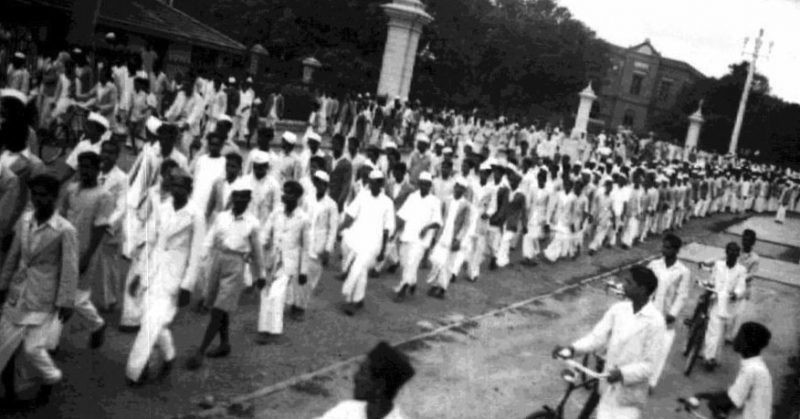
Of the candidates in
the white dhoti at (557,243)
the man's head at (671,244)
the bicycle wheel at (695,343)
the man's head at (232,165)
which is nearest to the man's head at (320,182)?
the man's head at (232,165)

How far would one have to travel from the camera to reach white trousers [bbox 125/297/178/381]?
5676 millimetres

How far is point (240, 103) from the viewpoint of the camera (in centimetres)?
1822

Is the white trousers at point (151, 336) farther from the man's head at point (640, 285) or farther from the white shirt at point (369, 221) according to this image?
the man's head at point (640, 285)

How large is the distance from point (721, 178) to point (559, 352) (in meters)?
25.1

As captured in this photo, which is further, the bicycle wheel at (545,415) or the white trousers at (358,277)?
the white trousers at (358,277)

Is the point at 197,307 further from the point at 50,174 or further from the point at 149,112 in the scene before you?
the point at 149,112

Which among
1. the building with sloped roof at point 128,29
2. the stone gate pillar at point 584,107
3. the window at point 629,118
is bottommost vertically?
the building with sloped roof at point 128,29

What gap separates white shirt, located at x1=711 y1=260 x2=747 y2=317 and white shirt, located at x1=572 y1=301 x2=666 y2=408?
4.11 m

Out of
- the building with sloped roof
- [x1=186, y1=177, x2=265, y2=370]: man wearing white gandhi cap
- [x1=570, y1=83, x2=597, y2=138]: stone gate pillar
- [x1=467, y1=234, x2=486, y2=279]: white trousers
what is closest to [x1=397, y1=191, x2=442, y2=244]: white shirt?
[x1=467, y1=234, x2=486, y2=279]: white trousers

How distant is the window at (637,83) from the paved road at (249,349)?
67479 millimetres

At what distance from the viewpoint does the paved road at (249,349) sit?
5477 mm

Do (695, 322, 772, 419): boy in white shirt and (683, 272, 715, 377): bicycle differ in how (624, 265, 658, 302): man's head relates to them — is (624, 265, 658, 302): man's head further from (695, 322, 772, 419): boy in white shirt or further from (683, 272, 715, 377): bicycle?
(683, 272, 715, 377): bicycle

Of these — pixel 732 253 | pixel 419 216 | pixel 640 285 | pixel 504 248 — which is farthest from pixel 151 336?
pixel 504 248

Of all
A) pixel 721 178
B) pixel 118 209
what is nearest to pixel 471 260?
pixel 118 209
